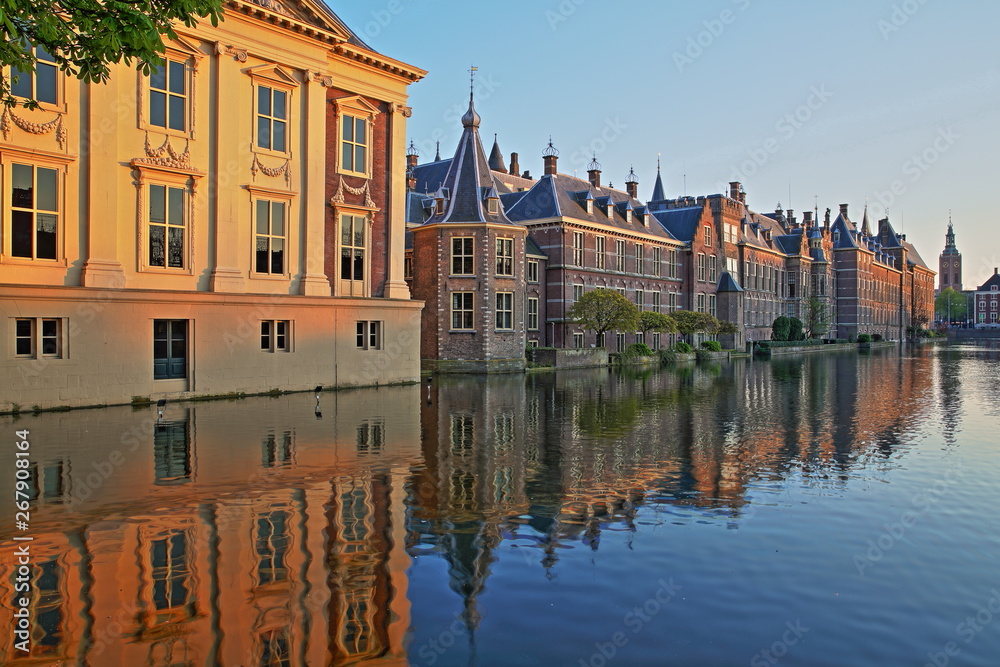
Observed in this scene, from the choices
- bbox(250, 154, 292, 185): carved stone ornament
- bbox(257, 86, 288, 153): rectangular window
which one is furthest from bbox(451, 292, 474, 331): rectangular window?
bbox(257, 86, 288, 153): rectangular window

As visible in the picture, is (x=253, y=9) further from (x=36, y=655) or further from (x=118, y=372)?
(x=36, y=655)

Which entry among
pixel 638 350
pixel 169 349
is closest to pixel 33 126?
pixel 169 349

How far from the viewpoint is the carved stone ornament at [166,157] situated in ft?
71.8

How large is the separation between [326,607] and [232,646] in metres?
0.95

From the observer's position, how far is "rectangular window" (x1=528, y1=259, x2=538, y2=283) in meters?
48.9

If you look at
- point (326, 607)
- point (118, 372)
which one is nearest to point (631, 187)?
point (118, 372)

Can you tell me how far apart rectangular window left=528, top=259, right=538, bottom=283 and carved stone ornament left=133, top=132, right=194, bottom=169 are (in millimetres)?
28450

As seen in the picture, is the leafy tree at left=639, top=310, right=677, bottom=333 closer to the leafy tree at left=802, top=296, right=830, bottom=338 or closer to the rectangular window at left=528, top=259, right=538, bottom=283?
the rectangular window at left=528, top=259, right=538, bottom=283

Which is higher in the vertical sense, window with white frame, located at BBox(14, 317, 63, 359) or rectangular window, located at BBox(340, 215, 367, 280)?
rectangular window, located at BBox(340, 215, 367, 280)

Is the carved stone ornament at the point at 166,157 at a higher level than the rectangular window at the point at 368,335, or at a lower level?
higher

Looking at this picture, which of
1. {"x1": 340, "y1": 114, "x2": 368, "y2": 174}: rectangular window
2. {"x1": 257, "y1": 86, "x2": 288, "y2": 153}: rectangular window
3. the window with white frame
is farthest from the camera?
{"x1": 340, "y1": 114, "x2": 368, "y2": 174}: rectangular window

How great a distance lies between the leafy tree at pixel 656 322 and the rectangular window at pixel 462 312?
1471 centimetres

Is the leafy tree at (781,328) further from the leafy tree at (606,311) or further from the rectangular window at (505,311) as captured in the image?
the rectangular window at (505,311)
